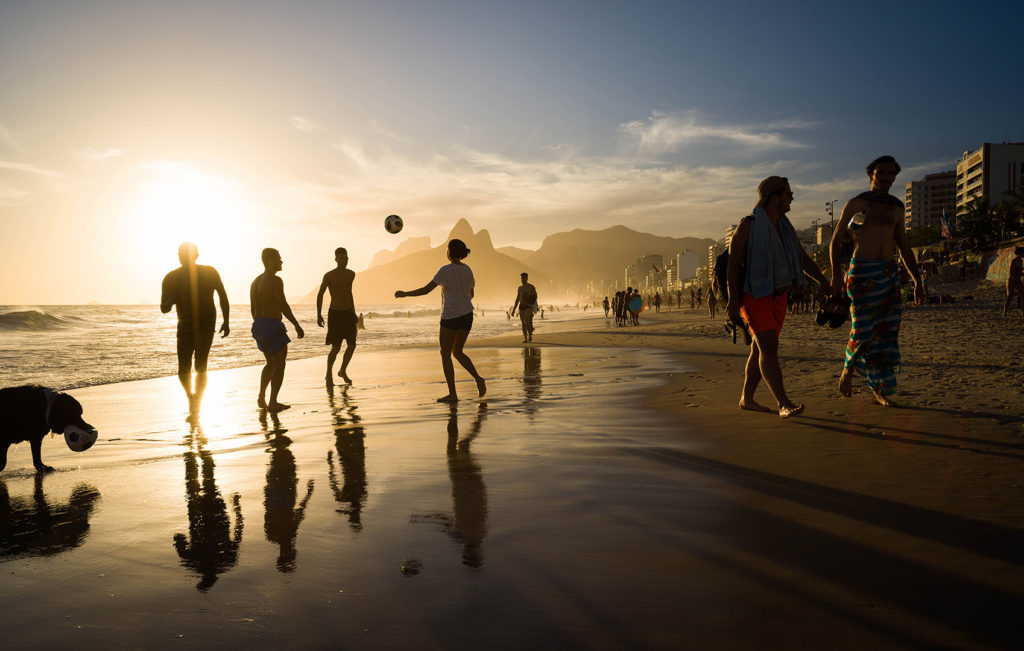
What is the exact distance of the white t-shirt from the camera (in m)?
6.59

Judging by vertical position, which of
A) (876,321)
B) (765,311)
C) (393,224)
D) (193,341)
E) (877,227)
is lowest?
(193,341)

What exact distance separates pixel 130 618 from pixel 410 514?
113cm

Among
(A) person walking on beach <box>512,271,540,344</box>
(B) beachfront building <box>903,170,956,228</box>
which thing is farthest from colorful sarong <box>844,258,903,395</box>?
(B) beachfront building <box>903,170,956,228</box>

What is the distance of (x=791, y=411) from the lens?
4.37 meters

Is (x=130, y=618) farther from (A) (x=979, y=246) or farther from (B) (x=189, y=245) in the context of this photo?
(A) (x=979, y=246)

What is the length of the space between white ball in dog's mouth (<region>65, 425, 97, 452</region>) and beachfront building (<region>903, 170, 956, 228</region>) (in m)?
182

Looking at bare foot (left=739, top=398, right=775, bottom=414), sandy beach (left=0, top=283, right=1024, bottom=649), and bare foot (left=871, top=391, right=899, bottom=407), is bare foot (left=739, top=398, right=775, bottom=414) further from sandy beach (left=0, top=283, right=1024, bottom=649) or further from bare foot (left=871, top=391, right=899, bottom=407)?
bare foot (left=871, top=391, right=899, bottom=407)

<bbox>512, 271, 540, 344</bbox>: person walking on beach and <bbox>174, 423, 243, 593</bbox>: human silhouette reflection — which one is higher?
<bbox>512, 271, 540, 344</bbox>: person walking on beach

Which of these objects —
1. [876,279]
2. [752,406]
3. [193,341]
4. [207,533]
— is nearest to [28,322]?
[193,341]

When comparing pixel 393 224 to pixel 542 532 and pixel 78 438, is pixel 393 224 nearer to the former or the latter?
pixel 78 438

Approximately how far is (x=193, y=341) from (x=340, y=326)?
2.60m

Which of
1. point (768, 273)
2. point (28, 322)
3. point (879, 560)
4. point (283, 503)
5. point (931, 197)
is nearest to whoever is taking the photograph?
point (879, 560)

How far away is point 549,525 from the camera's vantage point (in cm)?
241

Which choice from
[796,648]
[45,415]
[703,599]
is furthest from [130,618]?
[45,415]
